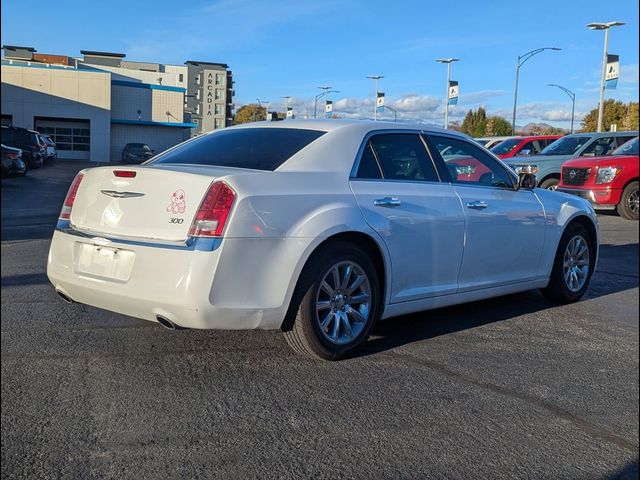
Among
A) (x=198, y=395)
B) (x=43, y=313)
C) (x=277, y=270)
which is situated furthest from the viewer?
(x=43, y=313)

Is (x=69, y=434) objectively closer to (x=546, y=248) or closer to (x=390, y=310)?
(x=390, y=310)

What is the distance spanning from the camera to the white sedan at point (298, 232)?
3.87 metres

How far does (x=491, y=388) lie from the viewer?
402cm

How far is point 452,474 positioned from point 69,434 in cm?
178

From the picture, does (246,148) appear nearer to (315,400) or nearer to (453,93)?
(315,400)

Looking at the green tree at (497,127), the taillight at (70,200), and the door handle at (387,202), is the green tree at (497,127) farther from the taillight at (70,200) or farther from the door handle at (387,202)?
the taillight at (70,200)

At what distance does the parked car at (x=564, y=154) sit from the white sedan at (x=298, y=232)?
1068 centimetres

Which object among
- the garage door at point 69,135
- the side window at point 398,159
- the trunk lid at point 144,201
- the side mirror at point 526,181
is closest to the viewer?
the trunk lid at point 144,201

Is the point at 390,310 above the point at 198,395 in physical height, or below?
above

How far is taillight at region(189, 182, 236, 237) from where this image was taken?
3.84 metres

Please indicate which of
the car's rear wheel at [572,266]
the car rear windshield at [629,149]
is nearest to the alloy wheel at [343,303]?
the car's rear wheel at [572,266]

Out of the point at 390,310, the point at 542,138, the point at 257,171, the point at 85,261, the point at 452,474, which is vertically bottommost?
the point at 452,474

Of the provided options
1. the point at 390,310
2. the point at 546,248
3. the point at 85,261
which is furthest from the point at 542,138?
the point at 85,261

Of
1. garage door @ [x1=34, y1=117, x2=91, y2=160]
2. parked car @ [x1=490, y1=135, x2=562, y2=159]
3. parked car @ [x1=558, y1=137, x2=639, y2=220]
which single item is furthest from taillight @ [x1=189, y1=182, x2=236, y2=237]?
garage door @ [x1=34, y1=117, x2=91, y2=160]
